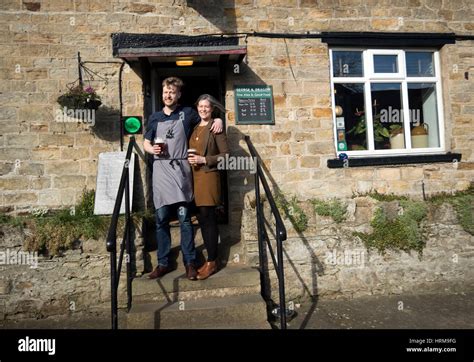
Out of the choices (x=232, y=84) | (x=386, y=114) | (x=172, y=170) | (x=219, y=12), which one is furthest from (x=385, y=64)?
(x=172, y=170)

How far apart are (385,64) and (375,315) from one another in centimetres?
370

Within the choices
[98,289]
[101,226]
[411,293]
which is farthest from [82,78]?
[411,293]

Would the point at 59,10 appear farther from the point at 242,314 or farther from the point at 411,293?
the point at 411,293

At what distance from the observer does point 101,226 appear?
4.16m

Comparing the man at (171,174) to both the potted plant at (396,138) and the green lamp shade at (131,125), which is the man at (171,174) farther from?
the potted plant at (396,138)

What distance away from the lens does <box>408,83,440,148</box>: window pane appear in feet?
18.0

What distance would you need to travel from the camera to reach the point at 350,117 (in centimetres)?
535

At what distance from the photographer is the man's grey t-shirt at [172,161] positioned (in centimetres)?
376

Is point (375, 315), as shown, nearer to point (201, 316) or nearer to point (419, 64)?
point (201, 316)

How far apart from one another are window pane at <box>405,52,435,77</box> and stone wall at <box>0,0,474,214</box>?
185 millimetres

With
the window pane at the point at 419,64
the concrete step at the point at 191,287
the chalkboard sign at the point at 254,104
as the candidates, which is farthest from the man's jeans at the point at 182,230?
the window pane at the point at 419,64

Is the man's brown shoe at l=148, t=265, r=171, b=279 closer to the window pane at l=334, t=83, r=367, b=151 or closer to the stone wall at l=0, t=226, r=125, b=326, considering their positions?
the stone wall at l=0, t=226, r=125, b=326

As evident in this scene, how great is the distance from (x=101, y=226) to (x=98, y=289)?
76cm

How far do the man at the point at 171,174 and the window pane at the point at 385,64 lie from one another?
3.01 metres
